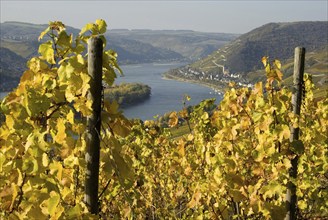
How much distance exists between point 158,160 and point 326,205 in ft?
19.7

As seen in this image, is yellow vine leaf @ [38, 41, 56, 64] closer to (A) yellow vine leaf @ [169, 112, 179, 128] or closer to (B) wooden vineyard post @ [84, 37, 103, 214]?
(B) wooden vineyard post @ [84, 37, 103, 214]

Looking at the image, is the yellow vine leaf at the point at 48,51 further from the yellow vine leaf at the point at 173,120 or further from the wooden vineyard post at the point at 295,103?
the yellow vine leaf at the point at 173,120

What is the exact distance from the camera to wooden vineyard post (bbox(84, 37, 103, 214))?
2.25m

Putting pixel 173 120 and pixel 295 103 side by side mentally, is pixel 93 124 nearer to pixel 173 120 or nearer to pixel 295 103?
pixel 295 103

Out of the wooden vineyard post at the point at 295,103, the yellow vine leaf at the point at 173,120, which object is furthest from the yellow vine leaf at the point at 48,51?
the yellow vine leaf at the point at 173,120

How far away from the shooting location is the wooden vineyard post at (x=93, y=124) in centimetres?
225

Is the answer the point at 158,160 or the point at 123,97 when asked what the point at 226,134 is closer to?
the point at 158,160

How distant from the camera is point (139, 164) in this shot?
8.37 meters

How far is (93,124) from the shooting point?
228cm

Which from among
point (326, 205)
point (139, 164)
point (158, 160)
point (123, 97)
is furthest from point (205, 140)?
point (123, 97)

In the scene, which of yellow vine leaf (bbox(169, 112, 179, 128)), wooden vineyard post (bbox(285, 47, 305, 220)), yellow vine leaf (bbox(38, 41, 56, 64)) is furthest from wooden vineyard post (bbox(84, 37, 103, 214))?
yellow vine leaf (bbox(169, 112, 179, 128))

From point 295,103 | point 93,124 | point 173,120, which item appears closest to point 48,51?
point 93,124

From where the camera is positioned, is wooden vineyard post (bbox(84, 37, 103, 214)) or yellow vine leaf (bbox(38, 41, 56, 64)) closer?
wooden vineyard post (bbox(84, 37, 103, 214))

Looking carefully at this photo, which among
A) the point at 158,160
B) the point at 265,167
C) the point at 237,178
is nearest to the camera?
the point at 237,178
